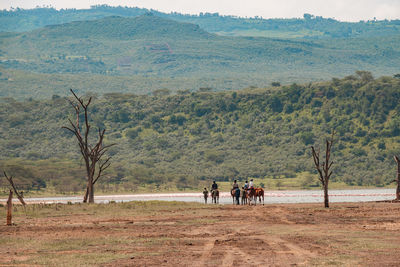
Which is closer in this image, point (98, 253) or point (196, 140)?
point (98, 253)

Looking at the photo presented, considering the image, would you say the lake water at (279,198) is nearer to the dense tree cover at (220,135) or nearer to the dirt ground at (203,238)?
the dense tree cover at (220,135)

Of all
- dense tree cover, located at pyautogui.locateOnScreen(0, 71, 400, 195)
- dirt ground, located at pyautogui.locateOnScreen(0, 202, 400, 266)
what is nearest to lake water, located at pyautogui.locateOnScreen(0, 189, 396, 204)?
dense tree cover, located at pyautogui.locateOnScreen(0, 71, 400, 195)

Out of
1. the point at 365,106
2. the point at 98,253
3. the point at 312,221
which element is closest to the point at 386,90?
the point at 365,106

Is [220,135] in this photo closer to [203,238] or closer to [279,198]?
[279,198]

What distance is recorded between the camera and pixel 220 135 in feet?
506

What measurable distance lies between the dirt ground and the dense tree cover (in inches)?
3000

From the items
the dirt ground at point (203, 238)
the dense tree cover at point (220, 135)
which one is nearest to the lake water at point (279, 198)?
the dense tree cover at point (220, 135)

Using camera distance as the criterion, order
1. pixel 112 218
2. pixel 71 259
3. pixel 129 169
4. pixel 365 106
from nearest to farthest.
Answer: pixel 71 259 → pixel 112 218 → pixel 129 169 → pixel 365 106

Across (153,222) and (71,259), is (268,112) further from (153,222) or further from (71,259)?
(71,259)

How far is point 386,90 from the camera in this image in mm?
149125

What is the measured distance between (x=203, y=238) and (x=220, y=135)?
413 ft

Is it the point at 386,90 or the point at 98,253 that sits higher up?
the point at 386,90

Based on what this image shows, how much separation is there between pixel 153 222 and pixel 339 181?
303 feet

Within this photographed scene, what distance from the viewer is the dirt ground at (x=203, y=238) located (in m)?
22.4
